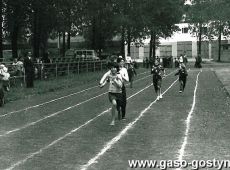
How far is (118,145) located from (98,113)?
7205 mm

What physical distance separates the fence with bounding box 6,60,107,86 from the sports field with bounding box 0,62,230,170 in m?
9.69

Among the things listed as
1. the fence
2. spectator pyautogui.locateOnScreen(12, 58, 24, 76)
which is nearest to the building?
the fence

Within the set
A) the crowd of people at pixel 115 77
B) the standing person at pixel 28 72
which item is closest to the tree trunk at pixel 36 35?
the crowd of people at pixel 115 77

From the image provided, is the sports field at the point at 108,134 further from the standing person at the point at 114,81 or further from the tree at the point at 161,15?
the tree at the point at 161,15

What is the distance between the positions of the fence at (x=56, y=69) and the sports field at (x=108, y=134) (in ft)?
31.8

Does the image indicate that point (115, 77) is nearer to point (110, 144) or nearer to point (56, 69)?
point (110, 144)

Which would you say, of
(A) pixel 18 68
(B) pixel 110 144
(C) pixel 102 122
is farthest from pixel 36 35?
(B) pixel 110 144

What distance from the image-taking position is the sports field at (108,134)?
11.0 meters

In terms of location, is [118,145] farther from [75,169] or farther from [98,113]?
[98,113]

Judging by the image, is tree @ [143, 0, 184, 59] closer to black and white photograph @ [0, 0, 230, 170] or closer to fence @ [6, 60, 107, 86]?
fence @ [6, 60, 107, 86]

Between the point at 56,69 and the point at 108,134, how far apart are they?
88.6 ft

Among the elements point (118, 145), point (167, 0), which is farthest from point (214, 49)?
point (118, 145)

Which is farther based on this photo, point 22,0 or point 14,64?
point 22,0

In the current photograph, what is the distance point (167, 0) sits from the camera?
69.4m
